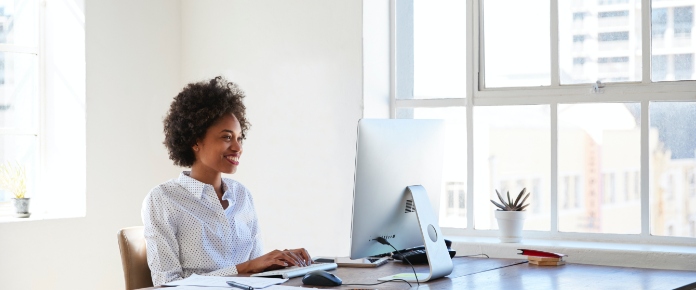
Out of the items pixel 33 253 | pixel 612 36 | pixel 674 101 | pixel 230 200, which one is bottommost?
pixel 33 253

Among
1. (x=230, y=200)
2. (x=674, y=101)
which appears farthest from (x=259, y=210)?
(x=674, y=101)

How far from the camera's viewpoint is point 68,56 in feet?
14.4

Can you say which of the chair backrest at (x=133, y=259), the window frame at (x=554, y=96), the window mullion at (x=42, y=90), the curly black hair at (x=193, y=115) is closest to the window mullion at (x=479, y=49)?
the window frame at (x=554, y=96)

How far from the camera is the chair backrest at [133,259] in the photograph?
9.45ft

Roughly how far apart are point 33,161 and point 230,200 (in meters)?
1.74

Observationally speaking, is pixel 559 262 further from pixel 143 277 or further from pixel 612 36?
pixel 143 277

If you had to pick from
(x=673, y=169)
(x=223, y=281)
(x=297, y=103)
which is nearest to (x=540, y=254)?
(x=673, y=169)

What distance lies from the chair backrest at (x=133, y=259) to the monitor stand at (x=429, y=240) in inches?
32.0

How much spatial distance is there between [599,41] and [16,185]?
9.19 feet

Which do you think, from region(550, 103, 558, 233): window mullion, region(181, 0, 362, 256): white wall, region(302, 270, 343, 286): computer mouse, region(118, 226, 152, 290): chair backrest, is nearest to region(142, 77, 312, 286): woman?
region(118, 226, 152, 290): chair backrest

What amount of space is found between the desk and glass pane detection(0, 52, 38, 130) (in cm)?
214

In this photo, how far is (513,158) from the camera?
3.96 m

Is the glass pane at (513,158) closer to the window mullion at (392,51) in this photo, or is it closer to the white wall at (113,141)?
the window mullion at (392,51)

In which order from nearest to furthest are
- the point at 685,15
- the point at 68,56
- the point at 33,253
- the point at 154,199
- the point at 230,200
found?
1. the point at 154,199
2. the point at 230,200
3. the point at 685,15
4. the point at 33,253
5. the point at 68,56
